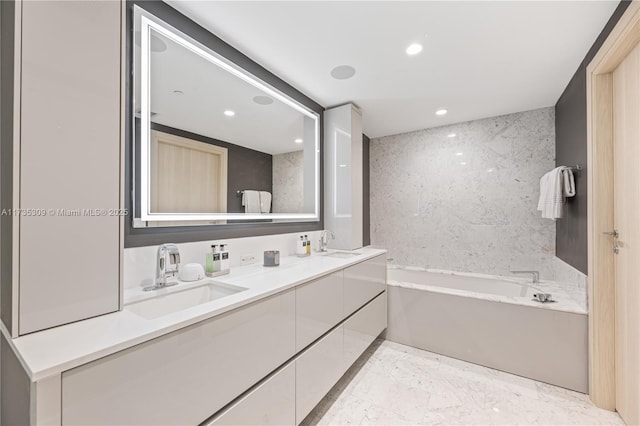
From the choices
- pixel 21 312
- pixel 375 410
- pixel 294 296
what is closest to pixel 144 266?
pixel 21 312

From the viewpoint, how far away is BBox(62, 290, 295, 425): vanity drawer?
645mm

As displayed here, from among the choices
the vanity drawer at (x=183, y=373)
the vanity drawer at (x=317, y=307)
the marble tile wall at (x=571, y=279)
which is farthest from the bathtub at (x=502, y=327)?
the vanity drawer at (x=183, y=373)

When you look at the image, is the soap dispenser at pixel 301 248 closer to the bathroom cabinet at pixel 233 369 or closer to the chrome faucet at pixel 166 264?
the bathroom cabinet at pixel 233 369

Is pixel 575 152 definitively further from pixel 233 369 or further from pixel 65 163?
pixel 65 163

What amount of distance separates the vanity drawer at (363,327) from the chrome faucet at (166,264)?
3.76ft

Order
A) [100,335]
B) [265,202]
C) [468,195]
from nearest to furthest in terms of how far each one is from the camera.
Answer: [100,335], [265,202], [468,195]

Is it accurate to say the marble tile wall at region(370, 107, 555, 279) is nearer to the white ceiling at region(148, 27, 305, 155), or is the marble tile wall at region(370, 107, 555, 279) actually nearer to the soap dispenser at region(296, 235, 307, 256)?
the soap dispenser at region(296, 235, 307, 256)

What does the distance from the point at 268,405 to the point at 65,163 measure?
1.19 meters

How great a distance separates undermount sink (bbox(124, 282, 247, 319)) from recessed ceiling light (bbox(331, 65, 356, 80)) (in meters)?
1.70

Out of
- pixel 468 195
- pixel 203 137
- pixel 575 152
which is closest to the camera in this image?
pixel 203 137

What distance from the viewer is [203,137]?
158 cm

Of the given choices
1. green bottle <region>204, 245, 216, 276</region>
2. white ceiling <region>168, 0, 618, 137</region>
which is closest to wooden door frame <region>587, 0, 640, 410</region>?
white ceiling <region>168, 0, 618, 137</region>

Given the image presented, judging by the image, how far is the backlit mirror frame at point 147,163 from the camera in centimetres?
126

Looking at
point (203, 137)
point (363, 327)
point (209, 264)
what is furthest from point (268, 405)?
point (203, 137)
